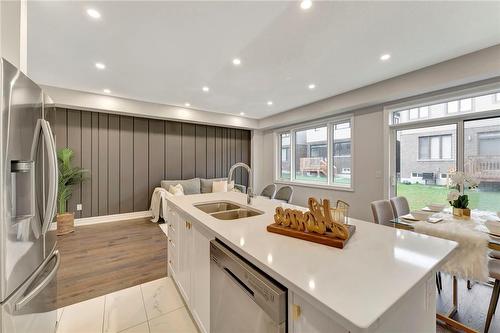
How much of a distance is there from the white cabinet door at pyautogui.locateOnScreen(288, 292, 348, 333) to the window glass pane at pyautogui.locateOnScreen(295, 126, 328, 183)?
4.68 m

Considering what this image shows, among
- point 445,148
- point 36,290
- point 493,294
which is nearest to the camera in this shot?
point 36,290

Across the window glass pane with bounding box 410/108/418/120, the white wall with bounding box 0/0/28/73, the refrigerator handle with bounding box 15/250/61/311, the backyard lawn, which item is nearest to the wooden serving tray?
the refrigerator handle with bounding box 15/250/61/311

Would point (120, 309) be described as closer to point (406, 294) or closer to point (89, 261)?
point (89, 261)

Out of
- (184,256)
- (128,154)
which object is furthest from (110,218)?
(184,256)

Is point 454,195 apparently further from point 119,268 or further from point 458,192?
point 119,268

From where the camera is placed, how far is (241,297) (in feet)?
3.34

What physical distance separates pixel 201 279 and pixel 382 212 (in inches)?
86.6

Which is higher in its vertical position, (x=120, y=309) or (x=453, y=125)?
(x=453, y=125)

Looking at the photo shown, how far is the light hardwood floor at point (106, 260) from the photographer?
2.25 m

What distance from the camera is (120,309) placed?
1.93m

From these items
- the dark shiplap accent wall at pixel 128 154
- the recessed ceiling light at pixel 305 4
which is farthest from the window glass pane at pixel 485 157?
the dark shiplap accent wall at pixel 128 154

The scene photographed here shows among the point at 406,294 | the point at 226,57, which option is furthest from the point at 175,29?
the point at 406,294

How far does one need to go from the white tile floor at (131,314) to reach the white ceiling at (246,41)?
9.31ft

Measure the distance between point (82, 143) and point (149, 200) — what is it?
189 cm
